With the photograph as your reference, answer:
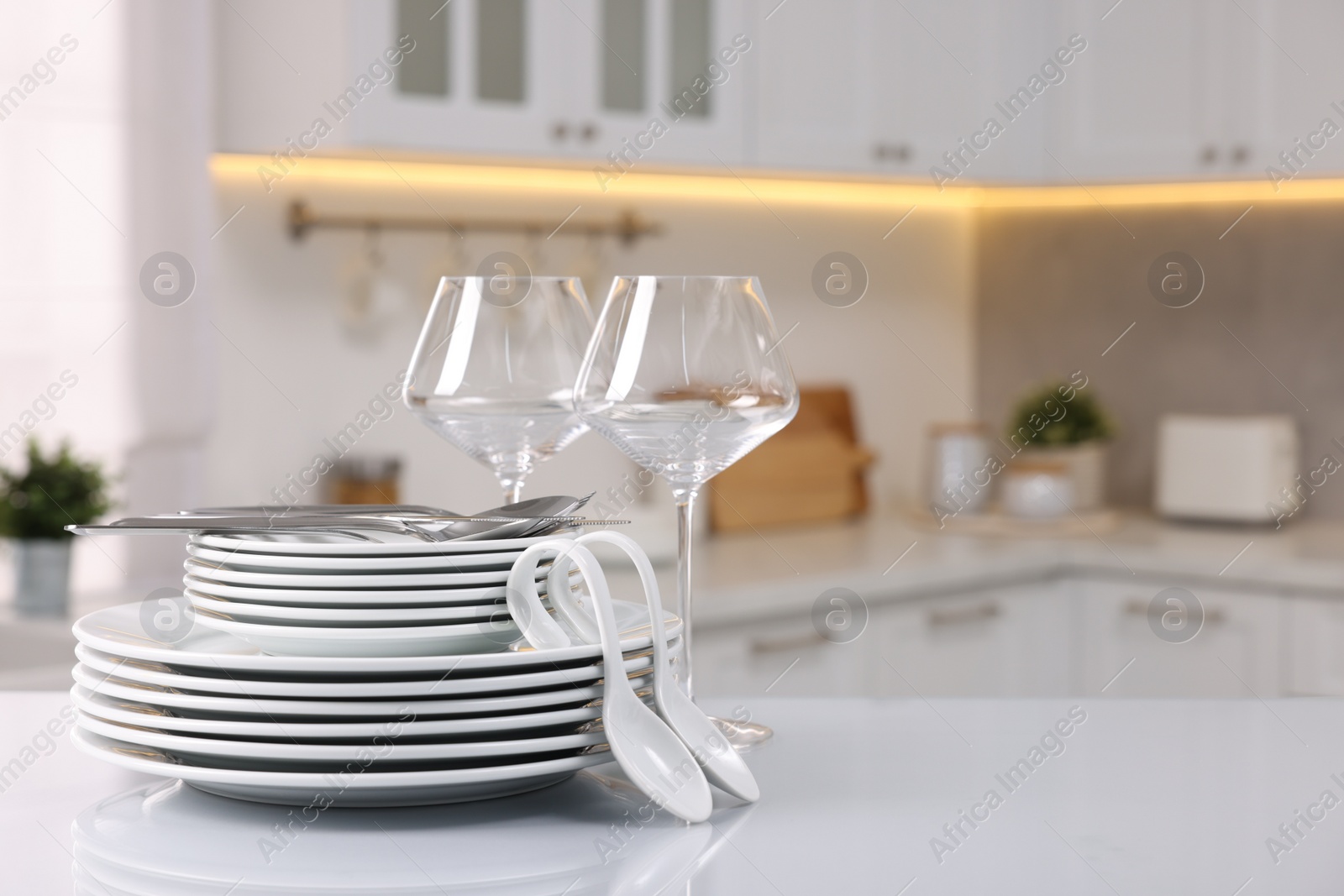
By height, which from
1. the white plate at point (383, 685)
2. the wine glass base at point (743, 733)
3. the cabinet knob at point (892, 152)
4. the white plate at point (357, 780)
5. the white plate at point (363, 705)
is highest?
the cabinet knob at point (892, 152)

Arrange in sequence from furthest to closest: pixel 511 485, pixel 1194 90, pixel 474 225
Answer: pixel 1194 90 → pixel 474 225 → pixel 511 485

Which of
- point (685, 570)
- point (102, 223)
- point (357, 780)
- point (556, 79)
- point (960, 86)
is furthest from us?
point (960, 86)

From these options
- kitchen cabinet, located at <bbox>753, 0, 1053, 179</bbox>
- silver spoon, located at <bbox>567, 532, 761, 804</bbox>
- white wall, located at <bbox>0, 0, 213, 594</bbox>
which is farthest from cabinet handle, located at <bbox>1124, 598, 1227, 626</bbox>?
silver spoon, located at <bbox>567, 532, 761, 804</bbox>

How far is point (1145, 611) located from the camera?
7.99ft

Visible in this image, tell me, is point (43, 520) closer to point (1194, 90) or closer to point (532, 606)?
point (532, 606)

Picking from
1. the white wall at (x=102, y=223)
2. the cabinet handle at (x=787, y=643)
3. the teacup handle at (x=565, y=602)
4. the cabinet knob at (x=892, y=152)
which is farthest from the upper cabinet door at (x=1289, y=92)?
the teacup handle at (x=565, y=602)

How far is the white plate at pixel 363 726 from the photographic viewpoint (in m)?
0.56

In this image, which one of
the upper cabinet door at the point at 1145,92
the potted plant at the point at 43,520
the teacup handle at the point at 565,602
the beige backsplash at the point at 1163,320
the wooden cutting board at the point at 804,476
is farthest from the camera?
the beige backsplash at the point at 1163,320

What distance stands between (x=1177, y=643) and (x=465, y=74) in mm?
1545

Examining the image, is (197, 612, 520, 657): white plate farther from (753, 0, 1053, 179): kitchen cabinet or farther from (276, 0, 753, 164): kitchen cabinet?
(753, 0, 1053, 179): kitchen cabinet

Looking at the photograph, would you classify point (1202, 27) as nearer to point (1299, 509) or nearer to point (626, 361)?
point (1299, 509)

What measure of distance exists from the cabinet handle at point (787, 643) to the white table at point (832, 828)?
1411 millimetres

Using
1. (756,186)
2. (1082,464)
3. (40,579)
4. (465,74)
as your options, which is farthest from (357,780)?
(1082,464)

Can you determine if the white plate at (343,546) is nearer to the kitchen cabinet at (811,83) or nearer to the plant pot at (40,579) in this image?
the plant pot at (40,579)
